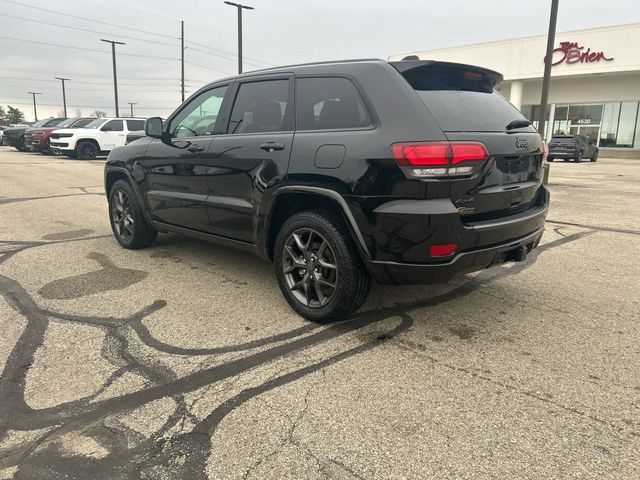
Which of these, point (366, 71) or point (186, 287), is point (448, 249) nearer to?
point (366, 71)

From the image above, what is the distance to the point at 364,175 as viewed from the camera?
314cm

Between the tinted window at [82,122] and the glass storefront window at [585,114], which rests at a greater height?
the glass storefront window at [585,114]

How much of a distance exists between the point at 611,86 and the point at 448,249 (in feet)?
116

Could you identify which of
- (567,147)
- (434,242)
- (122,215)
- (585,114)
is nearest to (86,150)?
(122,215)

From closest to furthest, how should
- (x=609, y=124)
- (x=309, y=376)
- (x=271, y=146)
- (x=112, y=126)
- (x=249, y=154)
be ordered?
1. (x=309, y=376)
2. (x=271, y=146)
3. (x=249, y=154)
4. (x=112, y=126)
5. (x=609, y=124)

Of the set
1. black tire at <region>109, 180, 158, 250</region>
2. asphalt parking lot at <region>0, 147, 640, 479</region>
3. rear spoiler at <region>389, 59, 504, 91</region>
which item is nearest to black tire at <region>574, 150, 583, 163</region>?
asphalt parking lot at <region>0, 147, 640, 479</region>

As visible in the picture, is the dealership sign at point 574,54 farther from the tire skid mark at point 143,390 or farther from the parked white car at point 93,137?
the tire skid mark at point 143,390

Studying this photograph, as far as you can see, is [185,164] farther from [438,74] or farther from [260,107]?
[438,74]

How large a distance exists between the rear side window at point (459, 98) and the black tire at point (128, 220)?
11.6 ft

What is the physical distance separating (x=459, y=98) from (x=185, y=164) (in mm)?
2553

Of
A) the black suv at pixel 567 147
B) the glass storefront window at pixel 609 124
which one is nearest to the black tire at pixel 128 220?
the black suv at pixel 567 147

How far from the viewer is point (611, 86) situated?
3181 centimetres

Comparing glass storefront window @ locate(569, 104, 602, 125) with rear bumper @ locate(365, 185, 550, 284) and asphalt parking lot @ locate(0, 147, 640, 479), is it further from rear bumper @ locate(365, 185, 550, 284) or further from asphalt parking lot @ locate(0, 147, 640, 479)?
rear bumper @ locate(365, 185, 550, 284)

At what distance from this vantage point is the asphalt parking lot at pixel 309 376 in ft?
7.23
